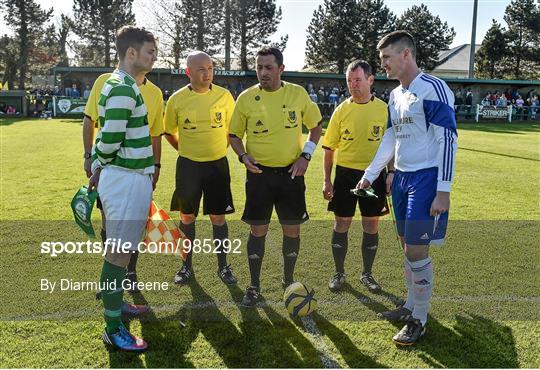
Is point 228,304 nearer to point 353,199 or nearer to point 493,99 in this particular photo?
point 353,199

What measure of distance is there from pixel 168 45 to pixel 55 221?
136 ft

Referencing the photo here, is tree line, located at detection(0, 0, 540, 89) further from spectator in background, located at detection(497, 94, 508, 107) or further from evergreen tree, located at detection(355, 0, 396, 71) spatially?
spectator in background, located at detection(497, 94, 508, 107)

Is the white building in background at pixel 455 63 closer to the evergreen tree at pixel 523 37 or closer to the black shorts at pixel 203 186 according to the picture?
the evergreen tree at pixel 523 37

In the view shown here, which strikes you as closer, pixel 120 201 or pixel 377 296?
pixel 120 201

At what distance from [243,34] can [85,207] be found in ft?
145

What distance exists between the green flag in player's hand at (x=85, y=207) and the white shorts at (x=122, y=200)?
17cm

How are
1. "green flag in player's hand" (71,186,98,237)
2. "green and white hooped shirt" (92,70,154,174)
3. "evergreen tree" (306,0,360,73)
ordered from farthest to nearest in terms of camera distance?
1. "evergreen tree" (306,0,360,73)
2. "green flag in player's hand" (71,186,98,237)
3. "green and white hooped shirt" (92,70,154,174)

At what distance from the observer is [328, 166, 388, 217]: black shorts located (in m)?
4.75

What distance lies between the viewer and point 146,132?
3475mm

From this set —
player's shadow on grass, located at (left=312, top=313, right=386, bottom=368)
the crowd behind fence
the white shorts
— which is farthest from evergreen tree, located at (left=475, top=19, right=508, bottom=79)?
the white shorts

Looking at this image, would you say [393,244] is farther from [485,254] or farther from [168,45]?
[168,45]

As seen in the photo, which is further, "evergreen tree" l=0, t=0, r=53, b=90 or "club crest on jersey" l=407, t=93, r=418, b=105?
"evergreen tree" l=0, t=0, r=53, b=90

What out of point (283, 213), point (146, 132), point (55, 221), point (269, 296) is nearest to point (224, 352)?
point (269, 296)

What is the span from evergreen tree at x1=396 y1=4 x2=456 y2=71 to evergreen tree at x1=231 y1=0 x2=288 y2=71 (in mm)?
17056
